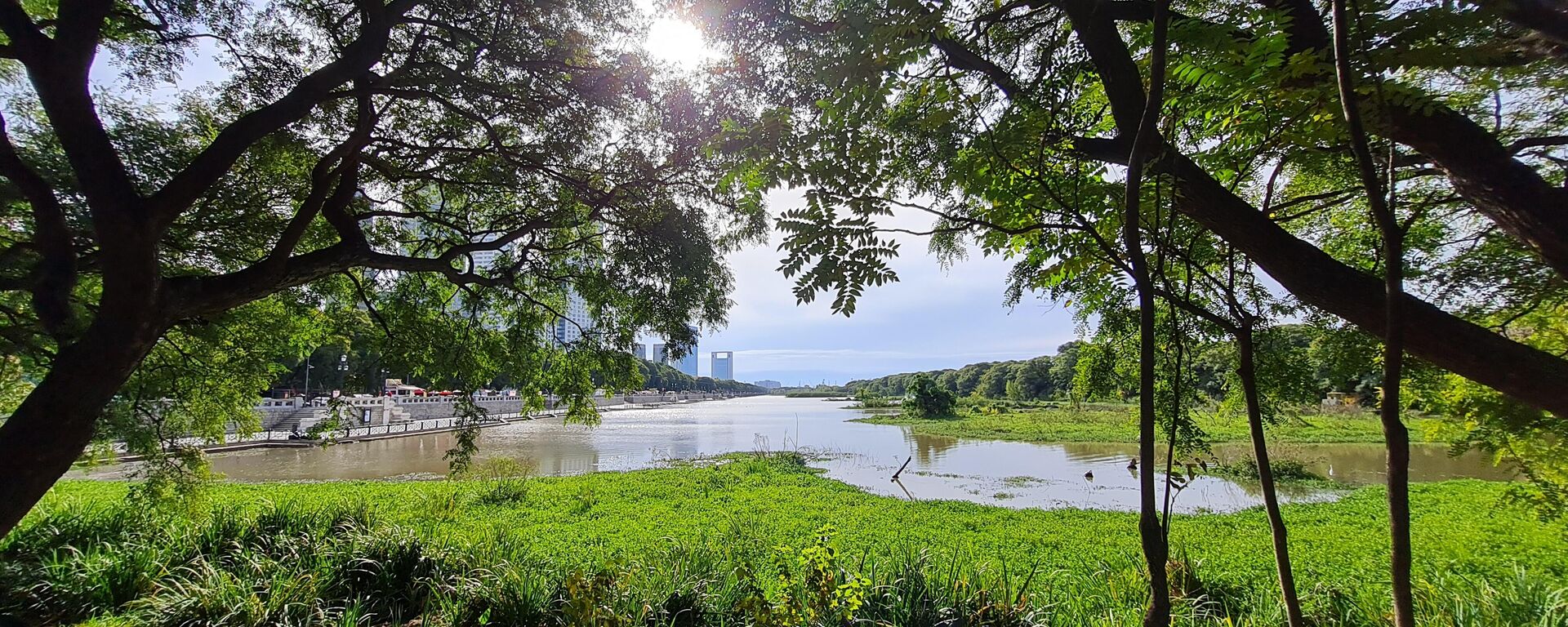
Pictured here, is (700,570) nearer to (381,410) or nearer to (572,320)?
(572,320)

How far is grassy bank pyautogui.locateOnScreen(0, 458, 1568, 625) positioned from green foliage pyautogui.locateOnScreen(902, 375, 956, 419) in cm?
2966

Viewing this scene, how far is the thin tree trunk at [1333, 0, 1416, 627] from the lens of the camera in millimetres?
832

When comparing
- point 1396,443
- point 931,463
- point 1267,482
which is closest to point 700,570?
point 1267,482

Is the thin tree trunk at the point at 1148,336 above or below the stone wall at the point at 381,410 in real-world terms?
above

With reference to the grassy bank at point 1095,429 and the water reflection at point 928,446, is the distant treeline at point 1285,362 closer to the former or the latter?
the grassy bank at point 1095,429

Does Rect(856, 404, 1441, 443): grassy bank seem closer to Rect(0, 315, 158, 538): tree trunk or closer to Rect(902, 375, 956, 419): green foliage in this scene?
Rect(902, 375, 956, 419): green foliage

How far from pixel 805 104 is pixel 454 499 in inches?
378

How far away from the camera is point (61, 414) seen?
3.21 m

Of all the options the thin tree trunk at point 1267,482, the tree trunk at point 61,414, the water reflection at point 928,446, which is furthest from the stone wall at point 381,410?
the thin tree trunk at point 1267,482

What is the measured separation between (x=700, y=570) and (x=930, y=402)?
3626cm

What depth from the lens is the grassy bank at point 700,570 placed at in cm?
322

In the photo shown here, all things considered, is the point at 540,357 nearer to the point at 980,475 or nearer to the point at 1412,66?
the point at 1412,66

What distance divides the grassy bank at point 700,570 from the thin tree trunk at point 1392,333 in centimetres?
177

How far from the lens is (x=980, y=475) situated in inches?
591
